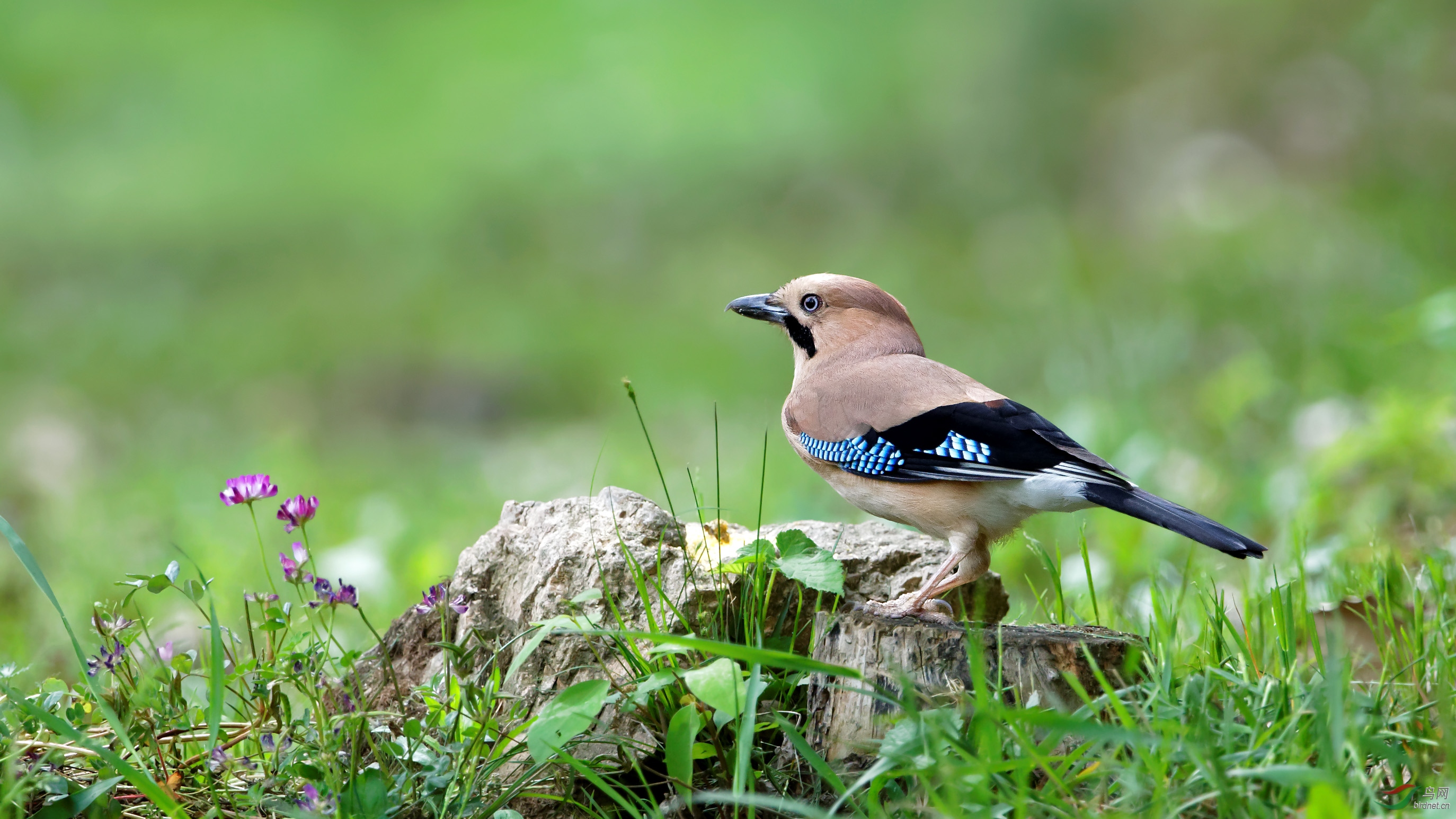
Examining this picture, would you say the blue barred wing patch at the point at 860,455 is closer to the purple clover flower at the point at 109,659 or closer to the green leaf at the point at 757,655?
the green leaf at the point at 757,655

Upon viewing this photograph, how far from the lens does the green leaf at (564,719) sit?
229 centimetres

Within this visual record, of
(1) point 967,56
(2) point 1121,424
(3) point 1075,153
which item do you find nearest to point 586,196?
(1) point 967,56

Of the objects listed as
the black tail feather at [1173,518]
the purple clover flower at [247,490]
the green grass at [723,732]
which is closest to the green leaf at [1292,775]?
the green grass at [723,732]

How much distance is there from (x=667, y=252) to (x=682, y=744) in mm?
11738

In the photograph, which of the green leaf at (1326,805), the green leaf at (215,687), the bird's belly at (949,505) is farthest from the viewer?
the bird's belly at (949,505)

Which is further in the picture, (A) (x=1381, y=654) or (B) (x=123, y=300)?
(B) (x=123, y=300)

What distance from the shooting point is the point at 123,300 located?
12625mm

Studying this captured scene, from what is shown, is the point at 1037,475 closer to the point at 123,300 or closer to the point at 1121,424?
the point at 1121,424

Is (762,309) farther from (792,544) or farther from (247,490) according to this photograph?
(247,490)

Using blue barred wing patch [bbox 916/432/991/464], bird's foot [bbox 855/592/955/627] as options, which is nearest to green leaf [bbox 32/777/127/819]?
bird's foot [bbox 855/592/955/627]

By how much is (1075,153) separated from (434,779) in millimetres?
12406

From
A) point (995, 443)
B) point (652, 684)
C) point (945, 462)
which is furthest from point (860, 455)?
point (652, 684)

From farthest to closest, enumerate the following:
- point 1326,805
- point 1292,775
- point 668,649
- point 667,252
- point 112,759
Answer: point 667,252 → point 668,649 → point 112,759 → point 1292,775 → point 1326,805

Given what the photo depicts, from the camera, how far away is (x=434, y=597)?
273cm
